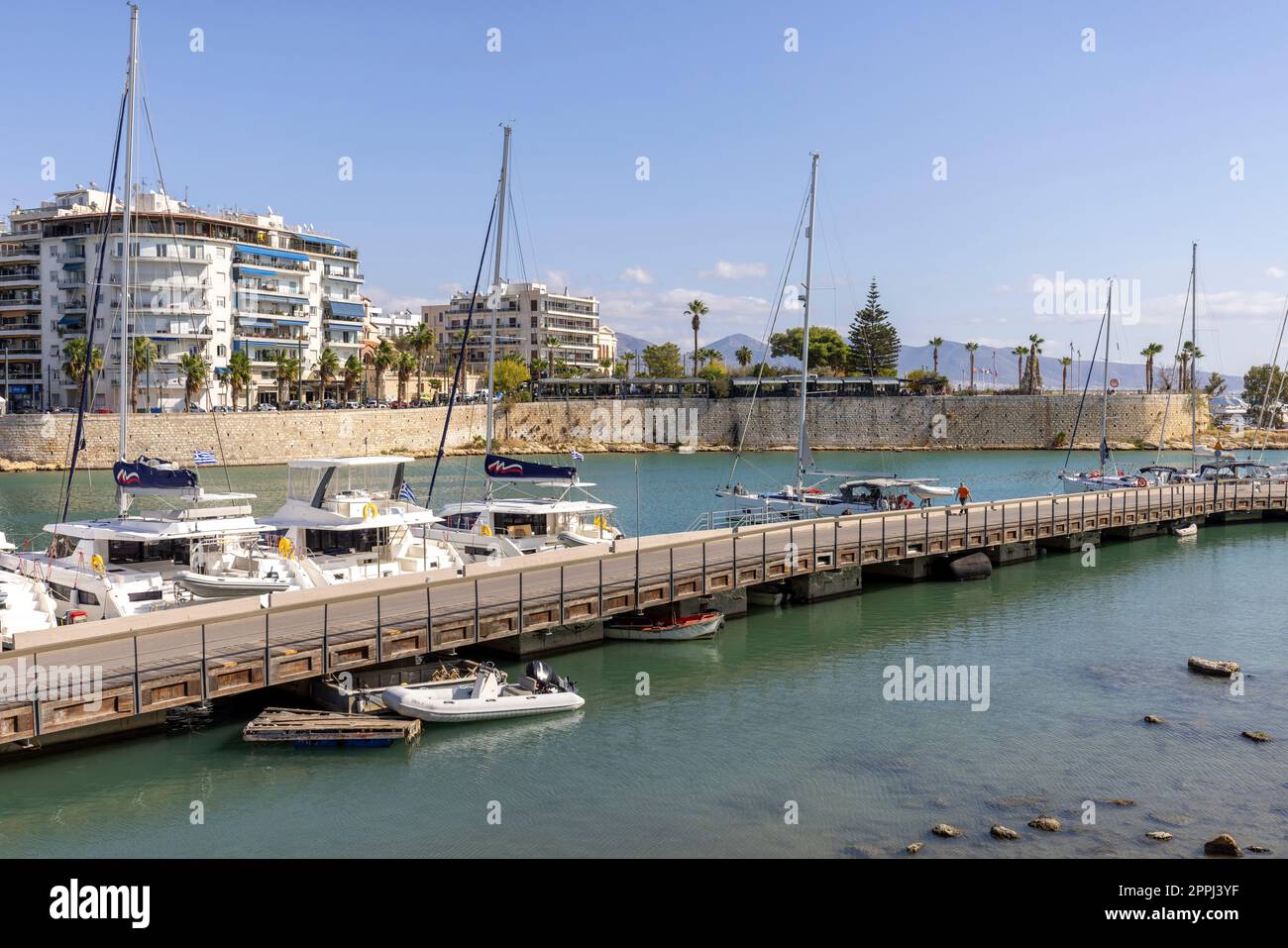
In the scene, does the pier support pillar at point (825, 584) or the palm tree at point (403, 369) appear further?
the palm tree at point (403, 369)

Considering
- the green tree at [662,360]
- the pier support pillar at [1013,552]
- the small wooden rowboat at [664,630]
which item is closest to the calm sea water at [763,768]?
the small wooden rowboat at [664,630]

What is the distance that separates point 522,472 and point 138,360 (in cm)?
7014

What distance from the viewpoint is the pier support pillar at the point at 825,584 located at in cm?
3941

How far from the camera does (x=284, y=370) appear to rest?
111375 millimetres

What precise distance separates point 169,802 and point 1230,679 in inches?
1007

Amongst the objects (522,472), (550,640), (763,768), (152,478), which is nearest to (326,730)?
(550,640)

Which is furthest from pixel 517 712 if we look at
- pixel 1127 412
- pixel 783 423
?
pixel 1127 412

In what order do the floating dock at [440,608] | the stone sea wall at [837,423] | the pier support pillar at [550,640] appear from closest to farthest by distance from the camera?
the floating dock at [440,608] < the pier support pillar at [550,640] < the stone sea wall at [837,423]

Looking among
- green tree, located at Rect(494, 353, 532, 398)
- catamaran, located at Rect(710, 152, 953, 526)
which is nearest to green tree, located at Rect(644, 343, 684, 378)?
green tree, located at Rect(494, 353, 532, 398)

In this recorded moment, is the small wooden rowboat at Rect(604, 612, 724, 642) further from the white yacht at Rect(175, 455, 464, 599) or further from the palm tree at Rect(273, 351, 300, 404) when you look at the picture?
the palm tree at Rect(273, 351, 300, 404)

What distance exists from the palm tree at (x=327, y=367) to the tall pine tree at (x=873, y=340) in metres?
73.3

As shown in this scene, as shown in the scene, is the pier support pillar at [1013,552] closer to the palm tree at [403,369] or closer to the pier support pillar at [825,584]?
the pier support pillar at [825,584]
